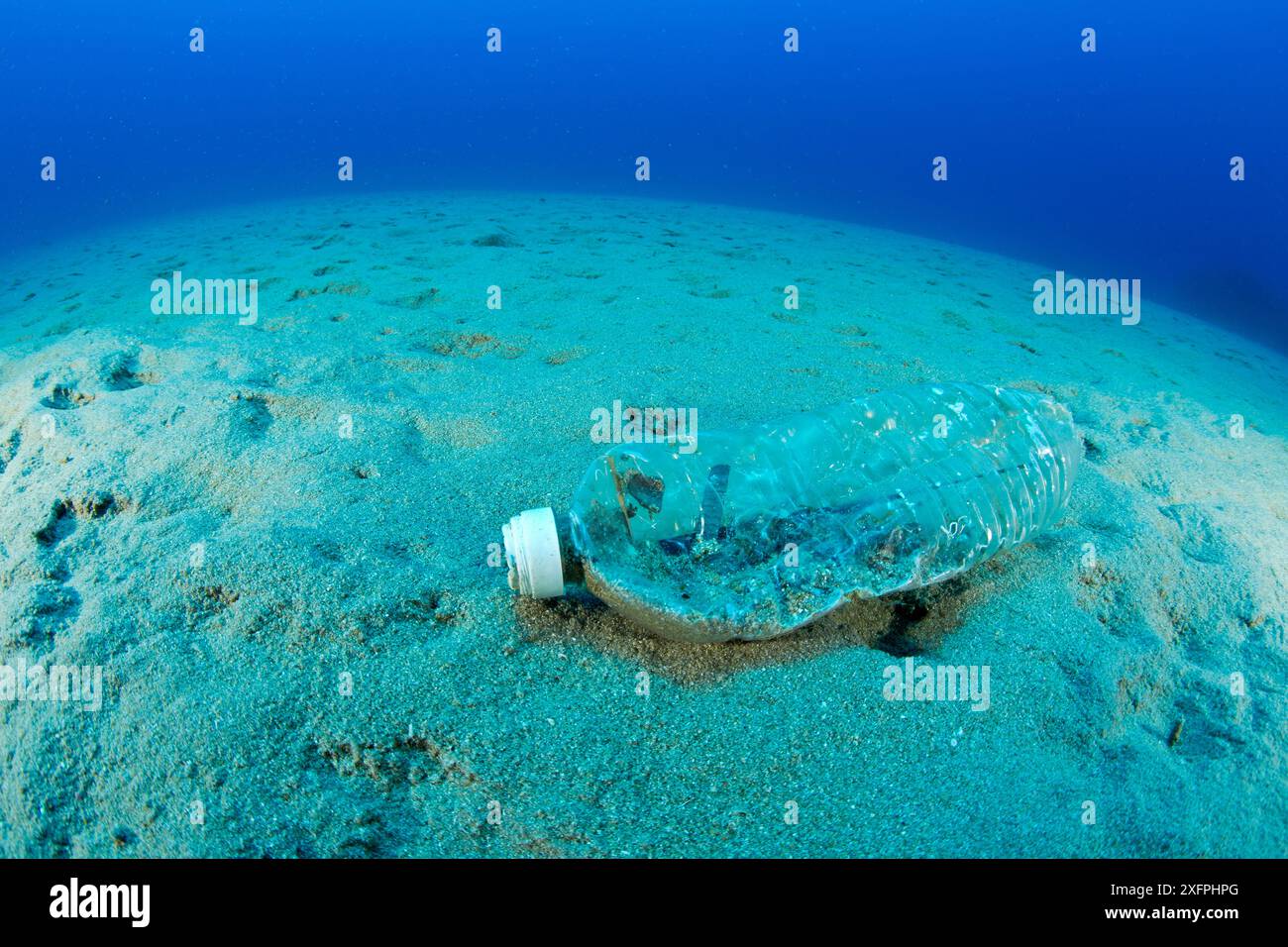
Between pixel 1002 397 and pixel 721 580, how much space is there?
1.56 metres

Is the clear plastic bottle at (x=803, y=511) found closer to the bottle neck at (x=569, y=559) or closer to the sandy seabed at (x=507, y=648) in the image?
the bottle neck at (x=569, y=559)

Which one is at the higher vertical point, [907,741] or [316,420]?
[316,420]

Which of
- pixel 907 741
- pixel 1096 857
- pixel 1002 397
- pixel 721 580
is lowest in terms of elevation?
pixel 1096 857

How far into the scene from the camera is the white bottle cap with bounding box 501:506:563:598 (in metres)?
1.81

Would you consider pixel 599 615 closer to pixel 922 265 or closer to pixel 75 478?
pixel 75 478

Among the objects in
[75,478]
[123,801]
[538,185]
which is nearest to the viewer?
[123,801]

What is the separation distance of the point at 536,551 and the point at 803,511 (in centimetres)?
95

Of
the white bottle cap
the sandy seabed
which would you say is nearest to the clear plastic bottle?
the white bottle cap

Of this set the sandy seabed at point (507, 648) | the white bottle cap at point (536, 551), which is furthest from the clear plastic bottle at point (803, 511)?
the sandy seabed at point (507, 648)

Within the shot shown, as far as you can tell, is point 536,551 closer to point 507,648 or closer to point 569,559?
point 569,559

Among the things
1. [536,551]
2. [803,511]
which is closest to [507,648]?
[536,551]

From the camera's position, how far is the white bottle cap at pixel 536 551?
5.94 ft

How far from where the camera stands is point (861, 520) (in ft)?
7.30
